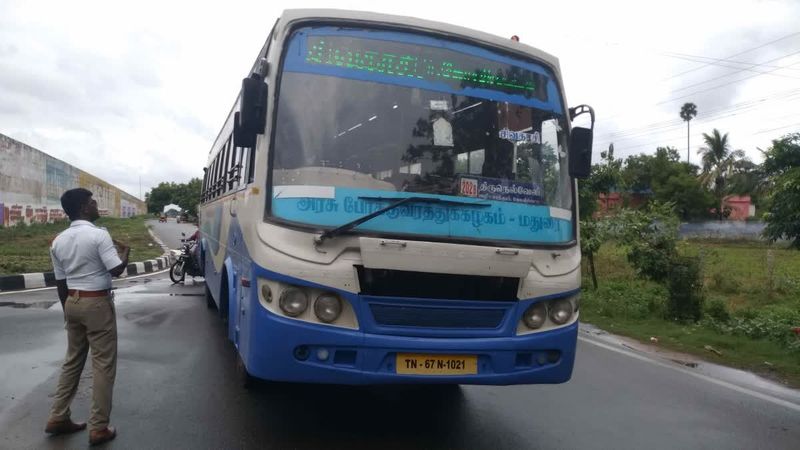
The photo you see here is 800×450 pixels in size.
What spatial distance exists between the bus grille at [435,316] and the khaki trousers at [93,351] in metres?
1.73

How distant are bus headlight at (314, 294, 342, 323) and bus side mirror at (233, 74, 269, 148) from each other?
116 centimetres

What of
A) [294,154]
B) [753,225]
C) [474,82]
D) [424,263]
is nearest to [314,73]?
[294,154]

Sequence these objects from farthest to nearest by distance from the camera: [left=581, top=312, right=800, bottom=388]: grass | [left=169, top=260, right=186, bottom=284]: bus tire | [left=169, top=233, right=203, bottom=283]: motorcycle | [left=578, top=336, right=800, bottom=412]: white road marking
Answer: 1. [left=169, top=260, right=186, bottom=284]: bus tire
2. [left=169, top=233, right=203, bottom=283]: motorcycle
3. [left=581, top=312, right=800, bottom=388]: grass
4. [left=578, top=336, right=800, bottom=412]: white road marking

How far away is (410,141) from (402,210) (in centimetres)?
51

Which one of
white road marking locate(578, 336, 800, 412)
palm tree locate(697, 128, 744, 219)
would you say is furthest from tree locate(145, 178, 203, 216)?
white road marking locate(578, 336, 800, 412)

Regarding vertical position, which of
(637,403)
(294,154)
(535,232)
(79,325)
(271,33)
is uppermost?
(271,33)

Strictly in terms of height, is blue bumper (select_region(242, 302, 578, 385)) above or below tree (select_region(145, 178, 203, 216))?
below

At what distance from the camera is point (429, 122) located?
4359mm

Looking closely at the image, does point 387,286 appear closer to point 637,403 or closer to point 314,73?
point 314,73

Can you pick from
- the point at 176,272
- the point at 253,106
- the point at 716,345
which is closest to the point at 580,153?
the point at 253,106

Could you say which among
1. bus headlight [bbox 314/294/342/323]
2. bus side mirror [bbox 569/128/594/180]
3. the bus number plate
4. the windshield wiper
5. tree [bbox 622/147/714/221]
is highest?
tree [bbox 622/147/714/221]

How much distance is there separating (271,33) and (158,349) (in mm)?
3898

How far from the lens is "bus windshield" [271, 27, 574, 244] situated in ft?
13.4

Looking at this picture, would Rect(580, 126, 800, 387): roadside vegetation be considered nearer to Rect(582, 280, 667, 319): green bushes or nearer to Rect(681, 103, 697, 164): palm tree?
Rect(582, 280, 667, 319): green bushes
